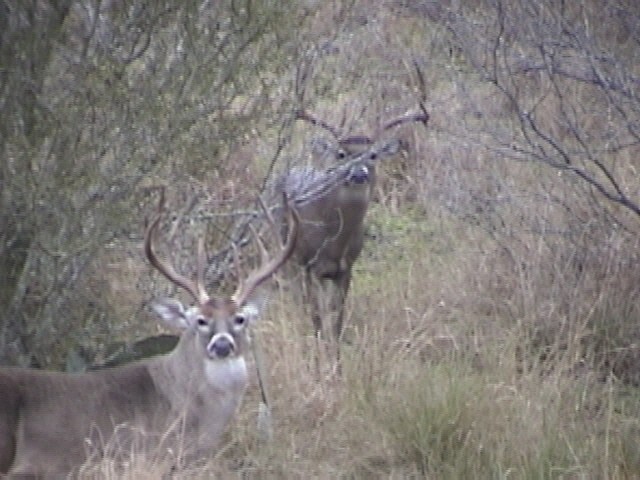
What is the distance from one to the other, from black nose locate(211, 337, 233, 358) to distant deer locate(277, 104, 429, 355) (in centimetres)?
215

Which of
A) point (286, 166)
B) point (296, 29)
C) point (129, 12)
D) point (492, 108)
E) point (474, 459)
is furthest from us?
point (492, 108)

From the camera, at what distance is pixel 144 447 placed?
721 cm

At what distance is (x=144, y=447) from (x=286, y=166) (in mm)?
2480

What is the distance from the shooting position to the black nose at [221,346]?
287 inches

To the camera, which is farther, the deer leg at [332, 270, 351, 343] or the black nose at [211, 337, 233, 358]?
the deer leg at [332, 270, 351, 343]

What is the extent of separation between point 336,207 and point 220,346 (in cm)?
295

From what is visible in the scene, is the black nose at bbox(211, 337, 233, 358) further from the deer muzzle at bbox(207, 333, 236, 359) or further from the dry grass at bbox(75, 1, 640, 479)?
the dry grass at bbox(75, 1, 640, 479)

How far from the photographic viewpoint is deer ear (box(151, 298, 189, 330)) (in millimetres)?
7566

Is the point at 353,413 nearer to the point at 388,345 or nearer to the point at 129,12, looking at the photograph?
the point at 388,345

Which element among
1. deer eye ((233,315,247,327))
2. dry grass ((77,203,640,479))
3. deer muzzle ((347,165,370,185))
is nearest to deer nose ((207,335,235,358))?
deer eye ((233,315,247,327))

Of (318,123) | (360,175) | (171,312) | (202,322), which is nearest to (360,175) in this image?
(360,175)

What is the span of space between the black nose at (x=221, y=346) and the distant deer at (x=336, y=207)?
7.05ft

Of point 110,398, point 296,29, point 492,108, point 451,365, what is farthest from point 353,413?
point 492,108

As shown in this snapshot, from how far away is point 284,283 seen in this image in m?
9.63
